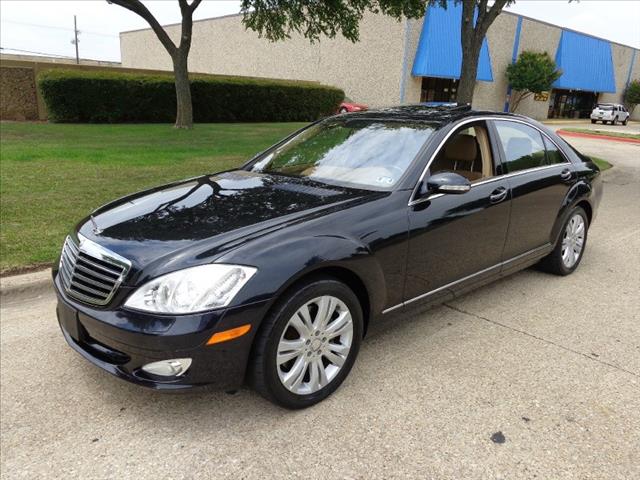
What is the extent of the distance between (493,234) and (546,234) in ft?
3.13

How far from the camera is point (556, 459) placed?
2418 mm

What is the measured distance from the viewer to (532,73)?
3391cm

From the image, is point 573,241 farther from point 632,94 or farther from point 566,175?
point 632,94

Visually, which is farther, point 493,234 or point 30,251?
point 30,251

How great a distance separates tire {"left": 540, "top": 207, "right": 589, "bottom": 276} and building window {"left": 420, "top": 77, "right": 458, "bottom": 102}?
29.4m

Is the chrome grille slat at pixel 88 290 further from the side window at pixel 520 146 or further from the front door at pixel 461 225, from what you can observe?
the side window at pixel 520 146

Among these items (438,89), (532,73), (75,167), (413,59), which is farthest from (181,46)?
(532,73)

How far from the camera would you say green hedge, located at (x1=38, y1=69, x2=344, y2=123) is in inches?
720

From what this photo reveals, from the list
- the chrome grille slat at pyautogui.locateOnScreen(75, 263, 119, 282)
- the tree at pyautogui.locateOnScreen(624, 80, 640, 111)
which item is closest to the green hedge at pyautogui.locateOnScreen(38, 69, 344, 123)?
the chrome grille slat at pyautogui.locateOnScreen(75, 263, 119, 282)

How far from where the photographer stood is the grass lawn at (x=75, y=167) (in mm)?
5274

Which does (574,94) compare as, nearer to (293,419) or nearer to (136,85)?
(136,85)

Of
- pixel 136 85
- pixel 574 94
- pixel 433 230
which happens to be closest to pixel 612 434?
pixel 433 230

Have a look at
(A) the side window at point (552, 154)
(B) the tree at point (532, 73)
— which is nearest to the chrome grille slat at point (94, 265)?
(A) the side window at point (552, 154)

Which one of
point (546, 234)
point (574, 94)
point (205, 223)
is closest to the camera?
point (205, 223)
